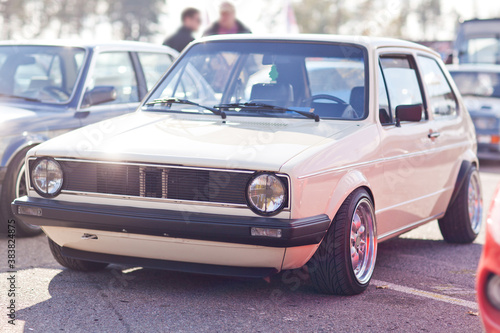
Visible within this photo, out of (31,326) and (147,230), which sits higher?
(147,230)

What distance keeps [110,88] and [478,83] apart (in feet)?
30.9

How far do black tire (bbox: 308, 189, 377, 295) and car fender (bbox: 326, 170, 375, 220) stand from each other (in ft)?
0.24

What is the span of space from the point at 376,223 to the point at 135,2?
67.2 metres

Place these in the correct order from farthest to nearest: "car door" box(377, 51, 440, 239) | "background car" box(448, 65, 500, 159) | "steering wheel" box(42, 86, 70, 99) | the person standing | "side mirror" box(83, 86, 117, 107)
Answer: "background car" box(448, 65, 500, 159), the person standing, "steering wheel" box(42, 86, 70, 99), "side mirror" box(83, 86, 117, 107), "car door" box(377, 51, 440, 239)

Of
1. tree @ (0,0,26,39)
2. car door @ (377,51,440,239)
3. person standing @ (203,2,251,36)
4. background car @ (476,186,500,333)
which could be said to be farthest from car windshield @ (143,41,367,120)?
tree @ (0,0,26,39)

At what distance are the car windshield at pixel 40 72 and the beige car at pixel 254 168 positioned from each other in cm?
170

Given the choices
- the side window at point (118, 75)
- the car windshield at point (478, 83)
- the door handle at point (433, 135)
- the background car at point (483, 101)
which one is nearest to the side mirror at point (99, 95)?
the side window at point (118, 75)

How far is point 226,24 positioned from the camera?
11.4m

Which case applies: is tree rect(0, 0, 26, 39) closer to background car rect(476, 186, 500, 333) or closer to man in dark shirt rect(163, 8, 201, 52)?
man in dark shirt rect(163, 8, 201, 52)

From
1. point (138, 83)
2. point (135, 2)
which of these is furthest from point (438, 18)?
point (138, 83)

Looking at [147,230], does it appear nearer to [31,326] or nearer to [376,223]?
[31,326]

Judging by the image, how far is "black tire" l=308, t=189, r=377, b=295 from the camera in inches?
182

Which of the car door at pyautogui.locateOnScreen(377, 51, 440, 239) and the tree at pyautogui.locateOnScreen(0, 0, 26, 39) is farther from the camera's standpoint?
the tree at pyautogui.locateOnScreen(0, 0, 26, 39)

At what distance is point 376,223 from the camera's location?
5.20 meters
